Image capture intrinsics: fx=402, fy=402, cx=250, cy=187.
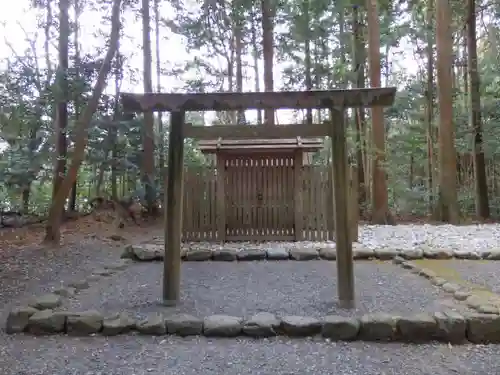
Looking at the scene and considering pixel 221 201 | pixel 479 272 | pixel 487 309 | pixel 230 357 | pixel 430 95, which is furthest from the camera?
pixel 430 95

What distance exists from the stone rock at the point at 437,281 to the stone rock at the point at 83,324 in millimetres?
3754

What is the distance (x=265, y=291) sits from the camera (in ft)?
15.0

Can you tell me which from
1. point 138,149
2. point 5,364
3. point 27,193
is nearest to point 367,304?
point 5,364

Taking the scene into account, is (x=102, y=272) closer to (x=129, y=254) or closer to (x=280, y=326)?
(x=129, y=254)

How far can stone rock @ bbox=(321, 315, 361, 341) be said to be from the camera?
314 cm

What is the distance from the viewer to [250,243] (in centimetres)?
798

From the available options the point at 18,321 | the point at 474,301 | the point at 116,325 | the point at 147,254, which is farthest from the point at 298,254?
the point at 18,321

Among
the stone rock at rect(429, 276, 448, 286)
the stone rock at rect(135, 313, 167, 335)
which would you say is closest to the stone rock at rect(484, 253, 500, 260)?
the stone rock at rect(429, 276, 448, 286)

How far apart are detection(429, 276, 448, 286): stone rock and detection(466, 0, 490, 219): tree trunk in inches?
337

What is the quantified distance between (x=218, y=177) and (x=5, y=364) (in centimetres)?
570

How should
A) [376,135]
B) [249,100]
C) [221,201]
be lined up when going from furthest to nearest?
1. [376,135]
2. [221,201]
3. [249,100]

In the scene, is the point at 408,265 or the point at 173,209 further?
the point at 408,265

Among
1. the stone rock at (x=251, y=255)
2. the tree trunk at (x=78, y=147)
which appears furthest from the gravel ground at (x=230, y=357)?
the tree trunk at (x=78, y=147)

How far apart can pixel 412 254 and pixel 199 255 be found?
11.5 feet
